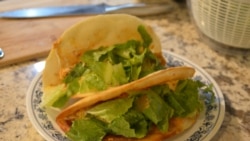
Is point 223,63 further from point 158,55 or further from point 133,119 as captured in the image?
point 133,119

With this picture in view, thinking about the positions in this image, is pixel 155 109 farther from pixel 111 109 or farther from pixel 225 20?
pixel 225 20

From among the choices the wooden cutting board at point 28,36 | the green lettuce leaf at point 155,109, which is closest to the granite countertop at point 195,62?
the wooden cutting board at point 28,36

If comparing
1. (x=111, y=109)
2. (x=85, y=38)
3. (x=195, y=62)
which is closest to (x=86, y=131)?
(x=111, y=109)

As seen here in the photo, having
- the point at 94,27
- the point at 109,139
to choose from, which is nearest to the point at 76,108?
the point at 109,139

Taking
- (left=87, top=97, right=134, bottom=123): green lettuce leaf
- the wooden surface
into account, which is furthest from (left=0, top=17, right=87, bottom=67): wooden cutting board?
(left=87, top=97, right=134, bottom=123): green lettuce leaf

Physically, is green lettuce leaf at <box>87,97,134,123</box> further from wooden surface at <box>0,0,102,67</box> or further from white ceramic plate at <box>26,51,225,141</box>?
wooden surface at <box>0,0,102,67</box>

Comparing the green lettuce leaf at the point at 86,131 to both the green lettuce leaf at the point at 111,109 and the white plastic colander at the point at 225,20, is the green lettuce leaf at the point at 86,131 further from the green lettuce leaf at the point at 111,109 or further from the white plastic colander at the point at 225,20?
the white plastic colander at the point at 225,20
